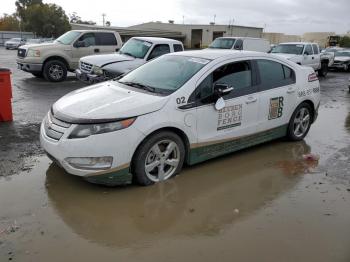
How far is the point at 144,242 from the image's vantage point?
148 inches

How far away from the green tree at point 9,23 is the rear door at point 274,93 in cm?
9435

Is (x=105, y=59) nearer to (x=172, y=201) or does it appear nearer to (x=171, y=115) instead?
(x=171, y=115)

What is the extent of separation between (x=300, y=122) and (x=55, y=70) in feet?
31.7

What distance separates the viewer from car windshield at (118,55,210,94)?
5367 millimetres

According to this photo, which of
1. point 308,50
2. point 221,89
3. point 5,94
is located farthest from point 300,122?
point 308,50

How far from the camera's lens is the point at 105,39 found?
1479 cm

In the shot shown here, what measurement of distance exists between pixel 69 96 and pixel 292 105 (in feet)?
12.2

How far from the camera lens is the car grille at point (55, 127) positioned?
182 inches

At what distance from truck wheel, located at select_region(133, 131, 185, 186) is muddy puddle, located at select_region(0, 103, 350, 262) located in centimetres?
13

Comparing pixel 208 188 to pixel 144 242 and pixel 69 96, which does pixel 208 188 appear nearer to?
Result: pixel 144 242

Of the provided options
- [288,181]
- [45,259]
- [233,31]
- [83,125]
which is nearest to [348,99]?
[288,181]

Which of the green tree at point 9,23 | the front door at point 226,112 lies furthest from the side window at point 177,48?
the green tree at point 9,23

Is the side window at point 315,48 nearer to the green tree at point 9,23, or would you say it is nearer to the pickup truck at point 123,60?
the pickup truck at point 123,60

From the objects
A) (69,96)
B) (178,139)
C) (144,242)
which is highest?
(69,96)
